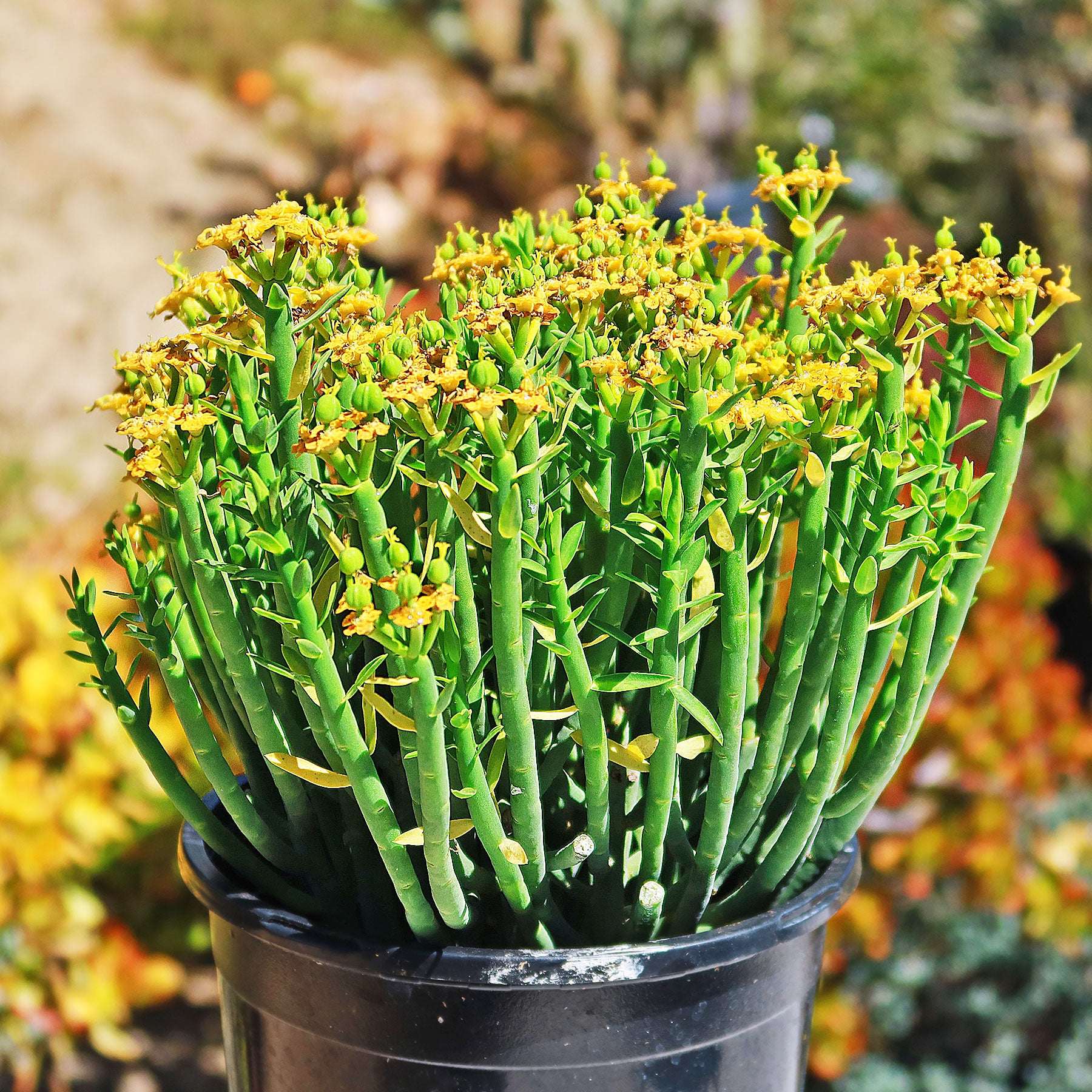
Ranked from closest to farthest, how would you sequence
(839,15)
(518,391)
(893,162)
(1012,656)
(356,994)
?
(518,391) < (356,994) < (1012,656) < (893,162) < (839,15)

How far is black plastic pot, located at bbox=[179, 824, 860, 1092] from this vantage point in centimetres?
74

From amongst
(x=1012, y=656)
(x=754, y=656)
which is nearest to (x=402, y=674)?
(x=754, y=656)

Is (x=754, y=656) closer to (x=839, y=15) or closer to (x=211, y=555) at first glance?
(x=211, y=555)

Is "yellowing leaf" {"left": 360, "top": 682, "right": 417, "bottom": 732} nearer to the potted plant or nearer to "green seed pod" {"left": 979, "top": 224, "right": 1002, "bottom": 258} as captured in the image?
the potted plant

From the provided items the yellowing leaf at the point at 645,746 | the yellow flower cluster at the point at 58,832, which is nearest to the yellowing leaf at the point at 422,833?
the yellowing leaf at the point at 645,746

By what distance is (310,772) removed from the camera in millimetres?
730

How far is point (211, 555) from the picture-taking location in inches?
28.9

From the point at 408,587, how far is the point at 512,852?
8.0 inches

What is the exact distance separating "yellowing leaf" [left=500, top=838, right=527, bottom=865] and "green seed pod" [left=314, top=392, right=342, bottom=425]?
0.92 ft

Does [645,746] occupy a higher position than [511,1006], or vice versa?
[645,746]

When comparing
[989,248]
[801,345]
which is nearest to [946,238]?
[989,248]

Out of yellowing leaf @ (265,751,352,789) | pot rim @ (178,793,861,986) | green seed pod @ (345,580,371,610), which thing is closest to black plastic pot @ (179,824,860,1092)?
pot rim @ (178,793,861,986)

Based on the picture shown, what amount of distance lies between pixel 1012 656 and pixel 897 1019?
72 centimetres

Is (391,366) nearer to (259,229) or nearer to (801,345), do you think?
(259,229)
